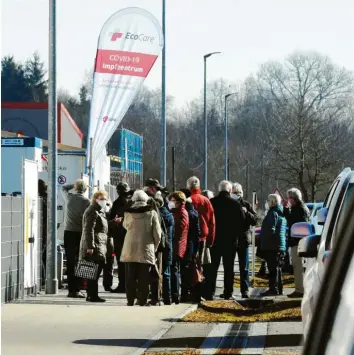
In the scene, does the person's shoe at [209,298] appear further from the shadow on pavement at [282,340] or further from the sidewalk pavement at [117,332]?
the shadow on pavement at [282,340]

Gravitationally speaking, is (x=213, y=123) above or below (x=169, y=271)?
above

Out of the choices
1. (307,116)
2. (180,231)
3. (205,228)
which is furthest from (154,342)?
(307,116)

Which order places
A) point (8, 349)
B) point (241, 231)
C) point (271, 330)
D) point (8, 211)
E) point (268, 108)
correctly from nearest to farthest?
1. point (8, 349)
2. point (271, 330)
3. point (8, 211)
4. point (241, 231)
5. point (268, 108)

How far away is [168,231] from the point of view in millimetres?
16750

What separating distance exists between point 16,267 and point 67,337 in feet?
15.9

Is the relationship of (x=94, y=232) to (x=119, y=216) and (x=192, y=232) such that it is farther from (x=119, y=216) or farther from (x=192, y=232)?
(x=119, y=216)

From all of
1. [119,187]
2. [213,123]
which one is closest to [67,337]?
[119,187]

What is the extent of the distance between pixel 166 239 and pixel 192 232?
0.69m

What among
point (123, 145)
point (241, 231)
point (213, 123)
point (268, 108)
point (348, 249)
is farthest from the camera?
point (213, 123)

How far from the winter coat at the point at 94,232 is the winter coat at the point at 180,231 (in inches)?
40.2

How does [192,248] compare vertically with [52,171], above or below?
below

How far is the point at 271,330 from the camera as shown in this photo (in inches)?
497

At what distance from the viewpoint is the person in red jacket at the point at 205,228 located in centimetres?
1759

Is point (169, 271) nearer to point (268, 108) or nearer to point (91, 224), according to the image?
point (91, 224)
